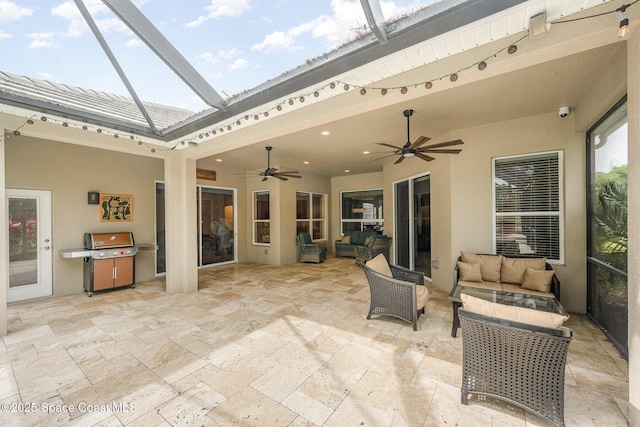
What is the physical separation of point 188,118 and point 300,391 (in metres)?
3.82

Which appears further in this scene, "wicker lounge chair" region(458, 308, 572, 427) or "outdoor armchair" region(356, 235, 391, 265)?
"outdoor armchair" region(356, 235, 391, 265)

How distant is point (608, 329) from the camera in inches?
115

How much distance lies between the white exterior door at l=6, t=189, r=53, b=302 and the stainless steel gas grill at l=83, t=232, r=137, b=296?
526 millimetres

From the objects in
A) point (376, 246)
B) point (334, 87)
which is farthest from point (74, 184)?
point (376, 246)

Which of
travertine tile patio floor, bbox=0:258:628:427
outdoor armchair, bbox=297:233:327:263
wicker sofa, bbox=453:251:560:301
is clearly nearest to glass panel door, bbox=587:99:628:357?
travertine tile patio floor, bbox=0:258:628:427

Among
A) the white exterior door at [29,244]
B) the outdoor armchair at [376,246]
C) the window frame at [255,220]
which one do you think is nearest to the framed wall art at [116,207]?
the white exterior door at [29,244]

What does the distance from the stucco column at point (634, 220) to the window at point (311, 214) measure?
679cm

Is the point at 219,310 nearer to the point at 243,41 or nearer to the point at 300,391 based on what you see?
the point at 300,391

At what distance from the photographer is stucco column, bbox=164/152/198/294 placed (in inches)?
187

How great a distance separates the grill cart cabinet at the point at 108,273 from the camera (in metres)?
4.57

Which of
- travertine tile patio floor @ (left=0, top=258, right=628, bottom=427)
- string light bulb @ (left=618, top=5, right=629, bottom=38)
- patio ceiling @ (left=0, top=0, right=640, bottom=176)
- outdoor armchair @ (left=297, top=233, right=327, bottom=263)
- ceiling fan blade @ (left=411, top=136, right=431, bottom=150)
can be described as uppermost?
patio ceiling @ (left=0, top=0, right=640, bottom=176)

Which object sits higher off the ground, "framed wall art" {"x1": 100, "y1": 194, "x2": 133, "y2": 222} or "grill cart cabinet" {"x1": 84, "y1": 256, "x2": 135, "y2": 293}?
"framed wall art" {"x1": 100, "y1": 194, "x2": 133, "y2": 222}

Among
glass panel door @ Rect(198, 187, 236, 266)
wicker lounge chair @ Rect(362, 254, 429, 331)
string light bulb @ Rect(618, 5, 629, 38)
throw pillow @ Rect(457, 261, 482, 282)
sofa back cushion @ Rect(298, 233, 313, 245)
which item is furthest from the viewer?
sofa back cushion @ Rect(298, 233, 313, 245)

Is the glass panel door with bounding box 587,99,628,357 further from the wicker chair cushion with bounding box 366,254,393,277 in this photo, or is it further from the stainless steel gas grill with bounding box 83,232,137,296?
the stainless steel gas grill with bounding box 83,232,137,296
